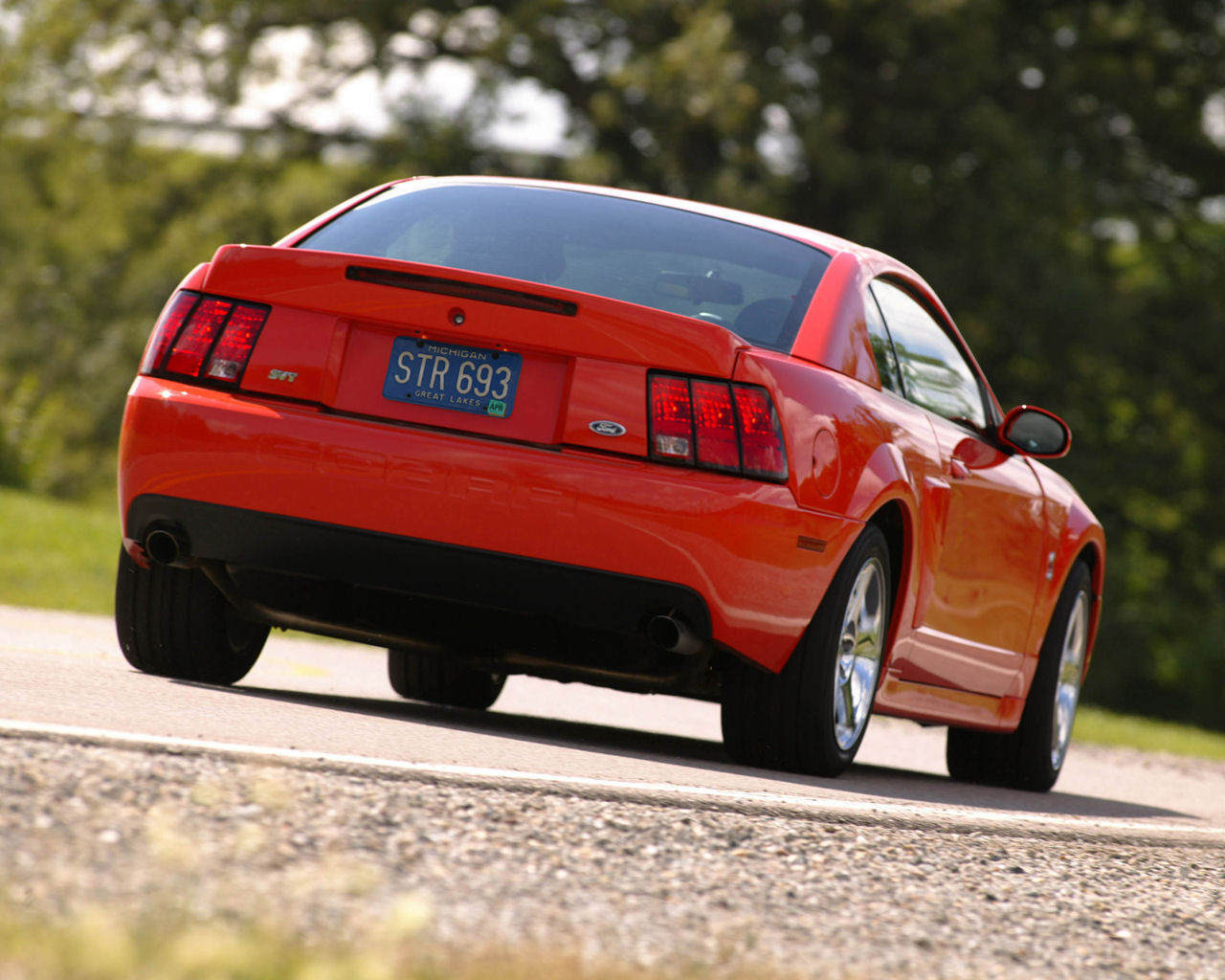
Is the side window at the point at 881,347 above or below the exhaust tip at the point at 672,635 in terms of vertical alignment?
above

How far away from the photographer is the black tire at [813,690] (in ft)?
18.6

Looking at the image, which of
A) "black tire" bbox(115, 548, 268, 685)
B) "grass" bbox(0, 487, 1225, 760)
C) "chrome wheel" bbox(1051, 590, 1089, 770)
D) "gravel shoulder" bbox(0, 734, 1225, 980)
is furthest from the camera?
"grass" bbox(0, 487, 1225, 760)

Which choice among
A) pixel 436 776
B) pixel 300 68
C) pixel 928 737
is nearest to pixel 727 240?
pixel 436 776

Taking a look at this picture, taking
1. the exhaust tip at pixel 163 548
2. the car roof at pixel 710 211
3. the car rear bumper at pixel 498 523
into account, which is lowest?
the exhaust tip at pixel 163 548

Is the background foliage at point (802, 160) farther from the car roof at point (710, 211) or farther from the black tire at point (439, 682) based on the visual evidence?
the car roof at point (710, 211)

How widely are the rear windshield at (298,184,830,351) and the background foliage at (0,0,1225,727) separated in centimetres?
1713

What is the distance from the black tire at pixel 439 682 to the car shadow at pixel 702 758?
0.17 m

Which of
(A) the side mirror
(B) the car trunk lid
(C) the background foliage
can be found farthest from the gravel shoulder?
(C) the background foliage

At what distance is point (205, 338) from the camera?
568cm

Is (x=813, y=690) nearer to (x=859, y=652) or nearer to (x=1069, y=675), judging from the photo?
(x=859, y=652)

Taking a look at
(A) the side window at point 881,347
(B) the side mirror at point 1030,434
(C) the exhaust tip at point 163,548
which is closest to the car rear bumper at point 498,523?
(C) the exhaust tip at point 163,548

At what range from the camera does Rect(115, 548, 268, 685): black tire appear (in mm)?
6148

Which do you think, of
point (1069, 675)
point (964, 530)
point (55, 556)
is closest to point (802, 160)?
point (55, 556)

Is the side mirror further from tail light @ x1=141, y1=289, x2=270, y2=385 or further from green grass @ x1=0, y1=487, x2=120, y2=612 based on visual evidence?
green grass @ x1=0, y1=487, x2=120, y2=612
